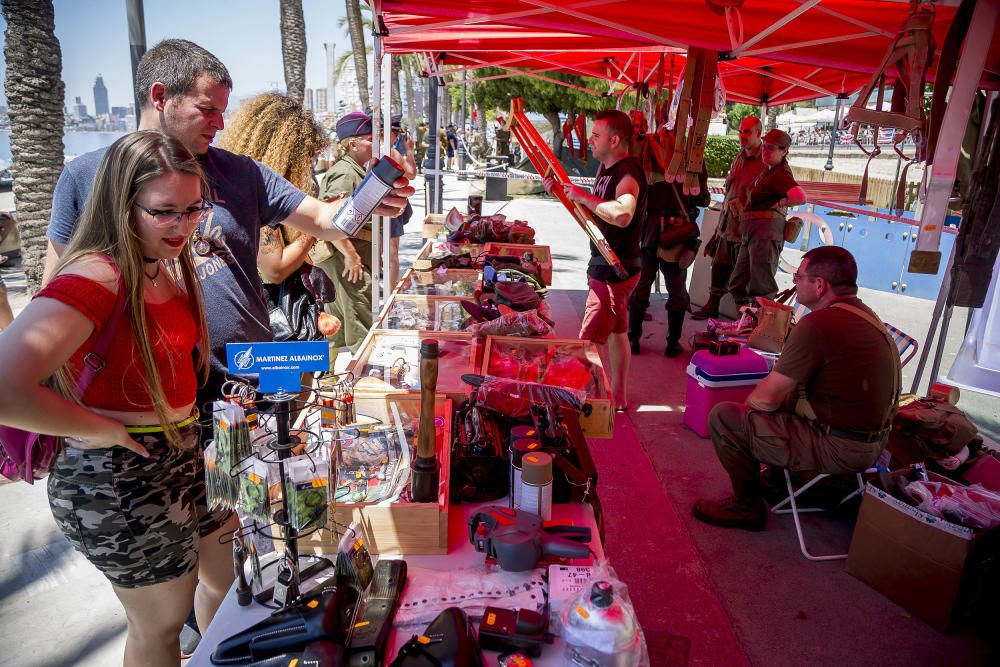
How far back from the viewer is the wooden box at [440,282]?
3967 millimetres

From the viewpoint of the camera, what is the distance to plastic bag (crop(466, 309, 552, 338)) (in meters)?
3.04

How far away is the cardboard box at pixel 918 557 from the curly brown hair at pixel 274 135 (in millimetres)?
3007

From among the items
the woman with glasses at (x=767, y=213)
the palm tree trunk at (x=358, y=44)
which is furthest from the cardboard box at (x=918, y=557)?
the palm tree trunk at (x=358, y=44)

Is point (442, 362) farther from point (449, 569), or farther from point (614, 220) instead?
point (614, 220)

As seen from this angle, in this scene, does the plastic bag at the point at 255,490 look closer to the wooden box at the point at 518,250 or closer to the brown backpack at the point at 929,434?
the brown backpack at the point at 929,434

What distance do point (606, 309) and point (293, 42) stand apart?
14.0m

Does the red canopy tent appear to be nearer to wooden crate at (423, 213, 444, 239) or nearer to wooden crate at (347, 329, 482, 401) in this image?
wooden crate at (347, 329, 482, 401)

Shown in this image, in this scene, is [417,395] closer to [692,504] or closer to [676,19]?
[692,504]

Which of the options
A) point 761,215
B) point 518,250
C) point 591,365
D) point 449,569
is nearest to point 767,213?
point 761,215

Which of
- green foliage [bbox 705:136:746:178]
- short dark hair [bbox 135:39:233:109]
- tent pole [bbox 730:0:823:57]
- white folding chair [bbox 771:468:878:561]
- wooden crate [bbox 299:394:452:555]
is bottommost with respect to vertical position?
white folding chair [bbox 771:468:878:561]

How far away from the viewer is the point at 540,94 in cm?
2194

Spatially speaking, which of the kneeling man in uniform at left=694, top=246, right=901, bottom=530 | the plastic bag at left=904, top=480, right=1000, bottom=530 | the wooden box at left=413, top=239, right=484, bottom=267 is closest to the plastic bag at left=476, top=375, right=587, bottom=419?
the kneeling man in uniform at left=694, top=246, right=901, bottom=530

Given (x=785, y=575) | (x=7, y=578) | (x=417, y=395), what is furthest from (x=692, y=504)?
(x=7, y=578)

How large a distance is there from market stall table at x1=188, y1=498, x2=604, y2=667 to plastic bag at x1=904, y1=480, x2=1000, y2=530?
1.77m
